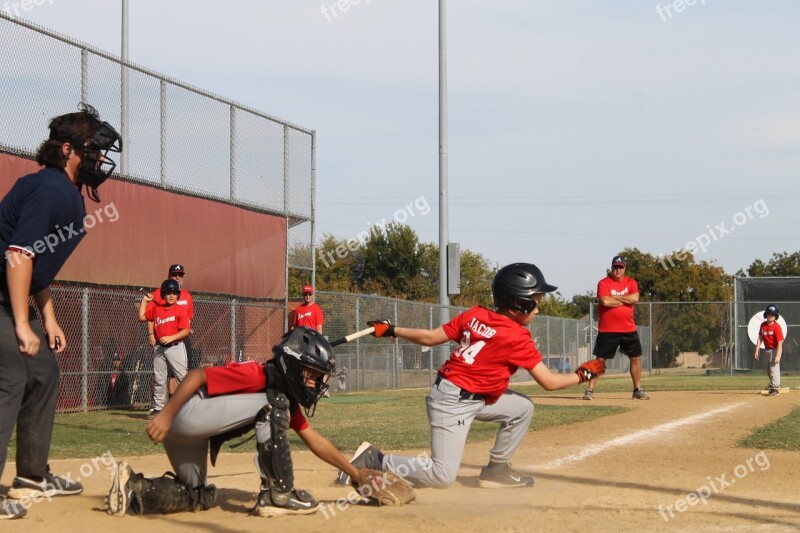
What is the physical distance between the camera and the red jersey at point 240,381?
5.45 m

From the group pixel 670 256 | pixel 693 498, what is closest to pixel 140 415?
pixel 693 498

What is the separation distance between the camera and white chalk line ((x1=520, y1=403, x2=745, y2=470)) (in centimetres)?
792

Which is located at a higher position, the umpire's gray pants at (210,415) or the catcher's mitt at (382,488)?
the umpire's gray pants at (210,415)

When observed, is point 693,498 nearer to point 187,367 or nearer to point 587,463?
point 587,463

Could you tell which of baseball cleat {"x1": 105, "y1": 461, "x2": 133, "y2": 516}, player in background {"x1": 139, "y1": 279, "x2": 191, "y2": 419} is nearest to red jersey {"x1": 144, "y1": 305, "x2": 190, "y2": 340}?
player in background {"x1": 139, "y1": 279, "x2": 191, "y2": 419}

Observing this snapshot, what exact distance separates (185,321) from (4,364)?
25.8 feet

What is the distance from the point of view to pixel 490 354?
6371mm

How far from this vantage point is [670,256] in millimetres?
65000

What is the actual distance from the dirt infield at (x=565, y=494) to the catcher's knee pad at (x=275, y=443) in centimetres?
22

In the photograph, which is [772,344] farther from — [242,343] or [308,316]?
[242,343]

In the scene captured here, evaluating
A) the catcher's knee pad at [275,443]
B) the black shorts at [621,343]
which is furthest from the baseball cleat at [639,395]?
the catcher's knee pad at [275,443]

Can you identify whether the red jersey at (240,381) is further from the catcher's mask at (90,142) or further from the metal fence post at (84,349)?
the metal fence post at (84,349)

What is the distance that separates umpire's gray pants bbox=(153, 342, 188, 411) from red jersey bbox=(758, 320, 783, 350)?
1064cm

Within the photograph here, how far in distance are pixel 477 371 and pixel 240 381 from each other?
1.67 metres
